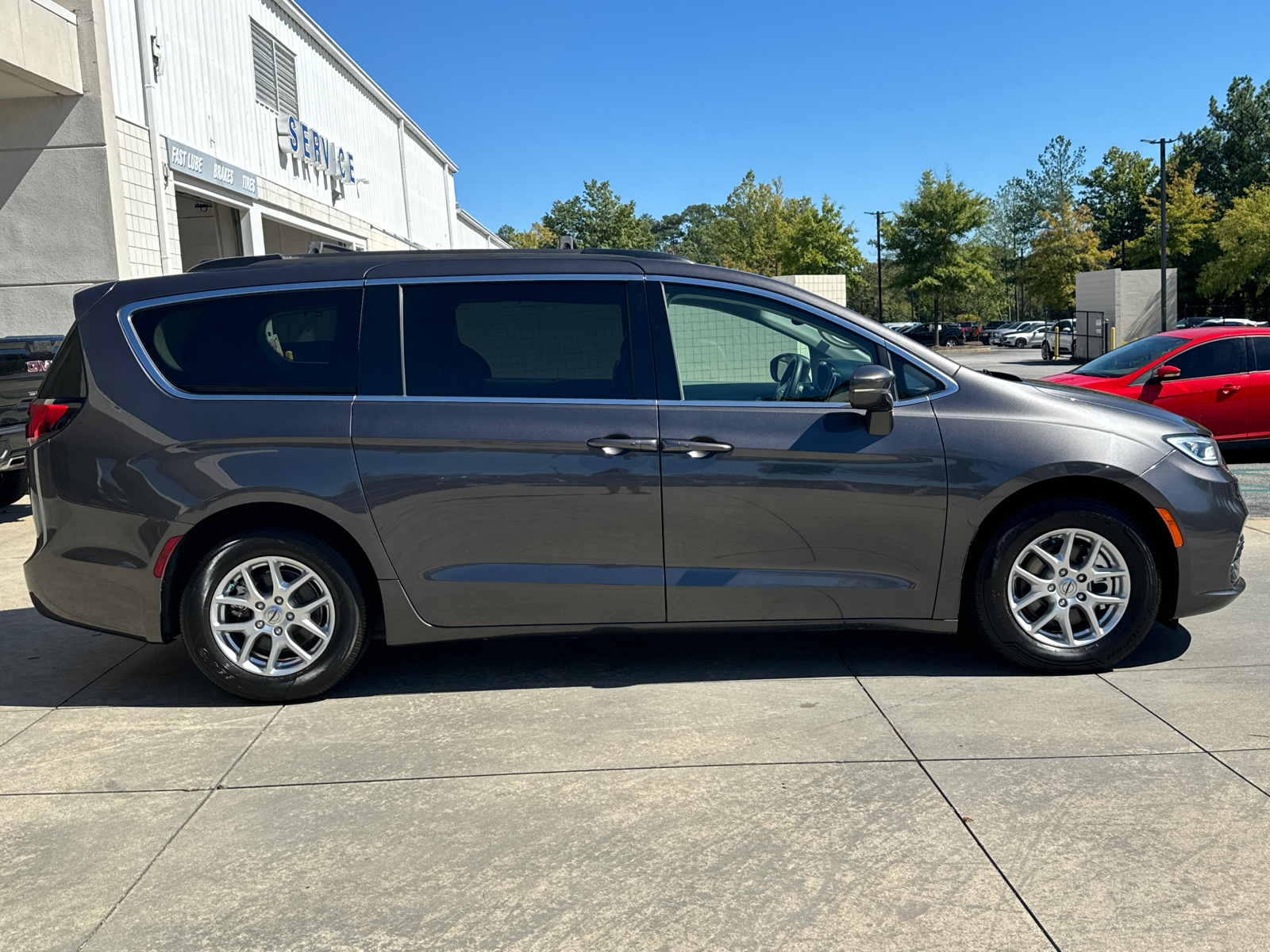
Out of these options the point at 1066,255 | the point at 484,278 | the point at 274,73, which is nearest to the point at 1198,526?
the point at 484,278

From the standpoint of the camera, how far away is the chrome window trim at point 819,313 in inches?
185

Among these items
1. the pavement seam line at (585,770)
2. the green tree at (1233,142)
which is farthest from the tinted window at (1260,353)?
the green tree at (1233,142)

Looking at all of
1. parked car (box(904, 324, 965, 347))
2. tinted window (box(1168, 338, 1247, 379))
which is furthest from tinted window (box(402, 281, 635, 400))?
parked car (box(904, 324, 965, 347))

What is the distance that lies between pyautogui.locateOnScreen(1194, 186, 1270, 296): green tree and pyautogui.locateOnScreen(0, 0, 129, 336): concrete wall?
1984 inches

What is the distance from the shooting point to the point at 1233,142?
73.6 meters

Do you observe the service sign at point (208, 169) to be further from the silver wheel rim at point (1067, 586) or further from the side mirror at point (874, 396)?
the silver wheel rim at point (1067, 586)

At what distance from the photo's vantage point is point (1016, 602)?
15.4 ft

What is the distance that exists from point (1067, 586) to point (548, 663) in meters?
2.34

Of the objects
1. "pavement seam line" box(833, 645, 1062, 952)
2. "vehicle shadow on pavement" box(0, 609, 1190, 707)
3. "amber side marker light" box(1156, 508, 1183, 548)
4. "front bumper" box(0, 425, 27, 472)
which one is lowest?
"pavement seam line" box(833, 645, 1062, 952)

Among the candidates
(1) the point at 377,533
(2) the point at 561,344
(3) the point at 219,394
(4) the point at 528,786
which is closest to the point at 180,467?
(3) the point at 219,394

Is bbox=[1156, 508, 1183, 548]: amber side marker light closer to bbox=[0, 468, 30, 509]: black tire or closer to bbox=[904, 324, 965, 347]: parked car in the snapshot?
bbox=[0, 468, 30, 509]: black tire

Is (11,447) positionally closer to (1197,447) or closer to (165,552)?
(165,552)

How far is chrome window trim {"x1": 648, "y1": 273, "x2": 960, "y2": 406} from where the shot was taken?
15.4 feet

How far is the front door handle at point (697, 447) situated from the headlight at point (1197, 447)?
196 cm
